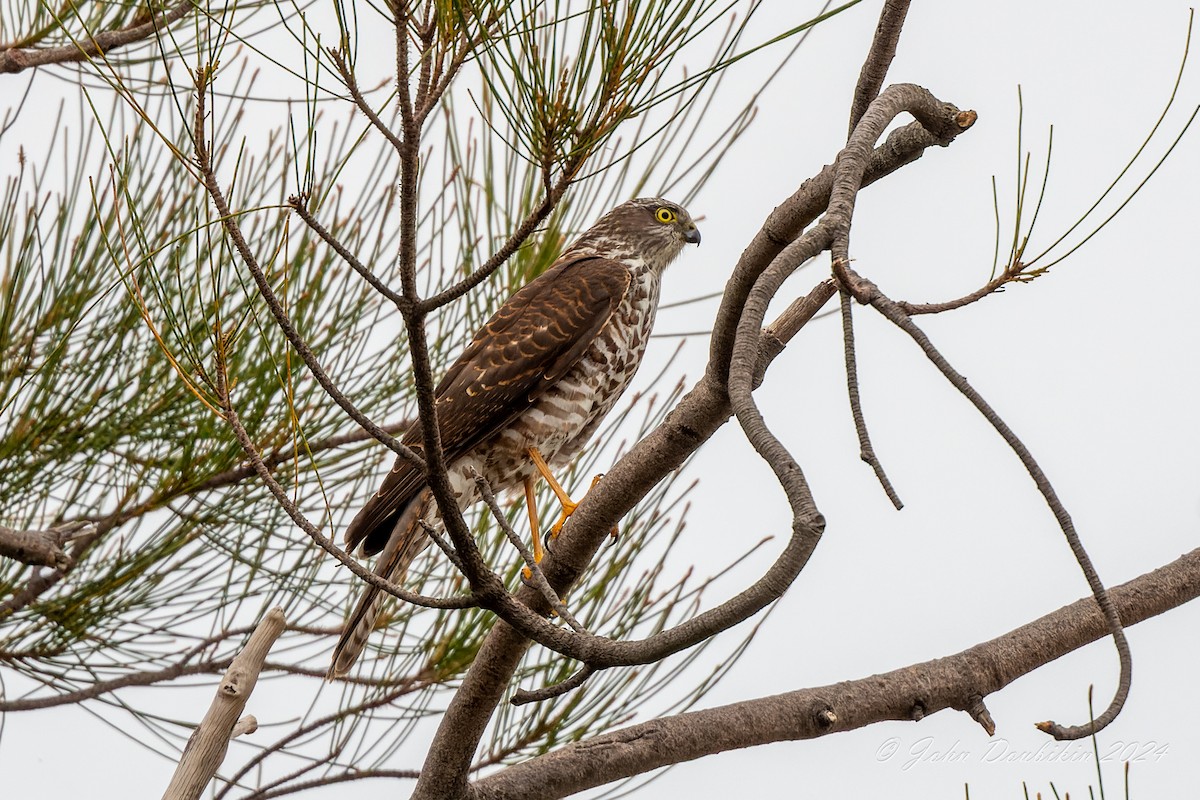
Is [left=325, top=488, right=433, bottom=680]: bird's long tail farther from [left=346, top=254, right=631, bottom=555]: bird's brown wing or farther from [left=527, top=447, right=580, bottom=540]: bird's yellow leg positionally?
[left=527, top=447, right=580, bottom=540]: bird's yellow leg

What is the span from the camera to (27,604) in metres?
3.45

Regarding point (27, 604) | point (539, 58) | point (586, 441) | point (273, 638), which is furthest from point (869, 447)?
point (27, 604)

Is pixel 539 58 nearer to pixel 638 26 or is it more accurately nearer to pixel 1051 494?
pixel 638 26

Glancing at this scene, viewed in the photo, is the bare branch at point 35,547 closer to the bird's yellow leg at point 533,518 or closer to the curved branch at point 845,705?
the bird's yellow leg at point 533,518

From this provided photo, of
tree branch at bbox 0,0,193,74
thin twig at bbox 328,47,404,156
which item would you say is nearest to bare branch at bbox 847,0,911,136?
thin twig at bbox 328,47,404,156

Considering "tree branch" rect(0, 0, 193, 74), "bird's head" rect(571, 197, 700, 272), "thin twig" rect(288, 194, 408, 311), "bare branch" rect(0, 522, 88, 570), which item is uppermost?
"tree branch" rect(0, 0, 193, 74)

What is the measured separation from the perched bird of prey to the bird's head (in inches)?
9.5

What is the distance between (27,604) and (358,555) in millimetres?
853

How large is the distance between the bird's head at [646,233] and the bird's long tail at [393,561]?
106cm

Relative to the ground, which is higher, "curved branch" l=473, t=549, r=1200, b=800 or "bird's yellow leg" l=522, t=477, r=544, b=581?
"bird's yellow leg" l=522, t=477, r=544, b=581

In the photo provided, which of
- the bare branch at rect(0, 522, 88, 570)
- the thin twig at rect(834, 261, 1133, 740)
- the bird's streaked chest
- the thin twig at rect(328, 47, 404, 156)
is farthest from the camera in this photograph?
the bird's streaked chest

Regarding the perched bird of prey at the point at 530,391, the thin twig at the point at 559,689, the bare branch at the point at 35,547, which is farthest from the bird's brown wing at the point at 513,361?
the thin twig at the point at 559,689

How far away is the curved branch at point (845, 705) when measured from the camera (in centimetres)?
254

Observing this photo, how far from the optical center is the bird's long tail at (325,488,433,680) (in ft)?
10.3
